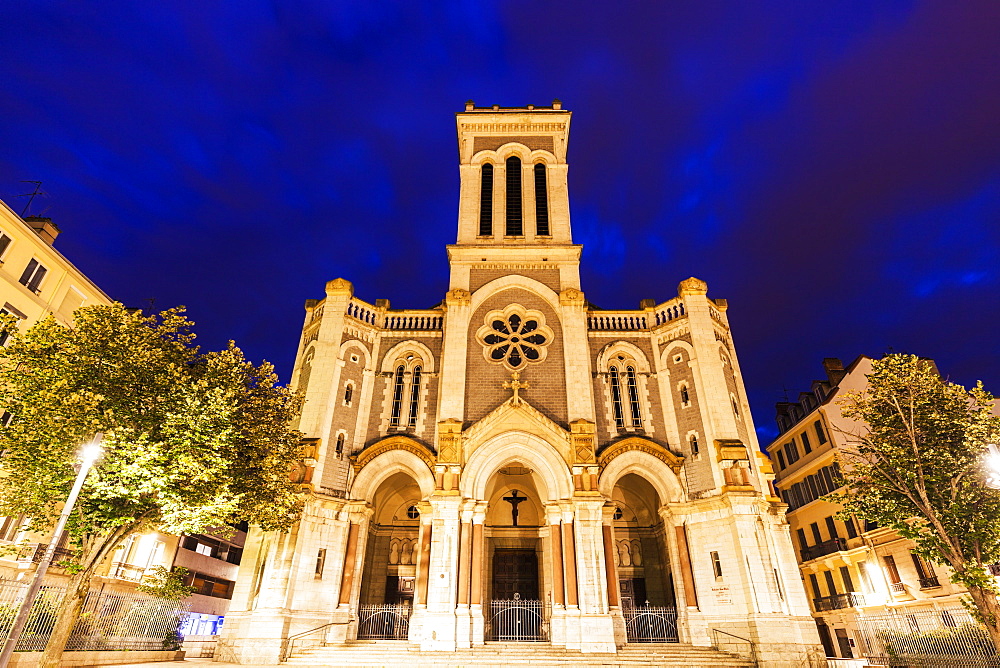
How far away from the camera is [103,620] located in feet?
52.9

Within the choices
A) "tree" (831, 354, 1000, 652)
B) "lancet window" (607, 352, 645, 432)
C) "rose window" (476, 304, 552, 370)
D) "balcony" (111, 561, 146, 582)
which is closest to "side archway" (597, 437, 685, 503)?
"lancet window" (607, 352, 645, 432)

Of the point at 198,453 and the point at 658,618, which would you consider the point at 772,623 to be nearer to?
the point at 658,618

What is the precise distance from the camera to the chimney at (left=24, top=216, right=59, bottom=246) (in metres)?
25.9

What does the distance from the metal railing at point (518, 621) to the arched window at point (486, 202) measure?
1915 centimetres

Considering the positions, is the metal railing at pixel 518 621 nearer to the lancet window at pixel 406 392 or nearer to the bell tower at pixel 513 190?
the lancet window at pixel 406 392

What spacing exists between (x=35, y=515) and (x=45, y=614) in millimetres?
2833

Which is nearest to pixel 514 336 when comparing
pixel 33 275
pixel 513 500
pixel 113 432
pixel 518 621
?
pixel 513 500

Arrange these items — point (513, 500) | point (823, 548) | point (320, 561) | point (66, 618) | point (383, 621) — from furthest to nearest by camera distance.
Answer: point (823, 548) < point (513, 500) < point (383, 621) < point (320, 561) < point (66, 618)

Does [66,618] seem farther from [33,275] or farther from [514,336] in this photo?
[514,336]

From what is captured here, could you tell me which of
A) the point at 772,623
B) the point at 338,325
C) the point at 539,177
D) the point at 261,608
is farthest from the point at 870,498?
the point at 539,177

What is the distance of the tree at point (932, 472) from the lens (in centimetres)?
1445

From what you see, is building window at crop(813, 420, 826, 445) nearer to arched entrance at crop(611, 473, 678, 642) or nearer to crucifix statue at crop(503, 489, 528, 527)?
arched entrance at crop(611, 473, 678, 642)

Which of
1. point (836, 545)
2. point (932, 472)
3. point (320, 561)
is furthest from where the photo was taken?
point (836, 545)

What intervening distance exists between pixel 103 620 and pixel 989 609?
24.1 metres
